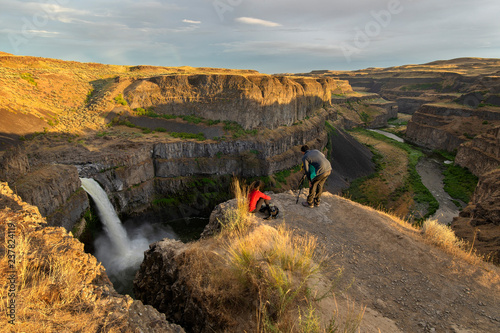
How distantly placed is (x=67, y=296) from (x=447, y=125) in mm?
66133

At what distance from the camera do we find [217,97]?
33.3 m

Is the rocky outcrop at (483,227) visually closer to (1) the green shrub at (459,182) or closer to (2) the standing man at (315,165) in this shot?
(2) the standing man at (315,165)

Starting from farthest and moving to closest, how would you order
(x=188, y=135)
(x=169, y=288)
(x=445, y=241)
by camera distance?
1. (x=188, y=135)
2. (x=445, y=241)
3. (x=169, y=288)

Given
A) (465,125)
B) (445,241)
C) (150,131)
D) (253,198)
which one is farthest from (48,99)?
(465,125)

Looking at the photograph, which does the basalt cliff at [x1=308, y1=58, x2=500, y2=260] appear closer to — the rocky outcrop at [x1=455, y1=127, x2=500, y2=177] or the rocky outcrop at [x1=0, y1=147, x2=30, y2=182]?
the rocky outcrop at [x1=455, y1=127, x2=500, y2=177]

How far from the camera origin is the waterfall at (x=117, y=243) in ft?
53.8

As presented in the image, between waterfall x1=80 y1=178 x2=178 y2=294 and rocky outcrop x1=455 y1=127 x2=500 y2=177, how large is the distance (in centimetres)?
4005

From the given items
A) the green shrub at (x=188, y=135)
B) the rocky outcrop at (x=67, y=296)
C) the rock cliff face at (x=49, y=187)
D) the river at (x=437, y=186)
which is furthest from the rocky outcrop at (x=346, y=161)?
the rocky outcrop at (x=67, y=296)

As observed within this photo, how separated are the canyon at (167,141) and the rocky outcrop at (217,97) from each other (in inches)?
5.2

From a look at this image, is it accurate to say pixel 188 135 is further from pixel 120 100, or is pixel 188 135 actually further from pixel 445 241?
pixel 445 241

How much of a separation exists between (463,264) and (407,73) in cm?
13090

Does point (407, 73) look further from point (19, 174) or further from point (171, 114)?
point (19, 174)

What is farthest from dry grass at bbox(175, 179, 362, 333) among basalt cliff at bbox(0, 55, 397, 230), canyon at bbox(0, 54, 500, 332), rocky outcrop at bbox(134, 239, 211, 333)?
basalt cliff at bbox(0, 55, 397, 230)

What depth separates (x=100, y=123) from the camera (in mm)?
29000
